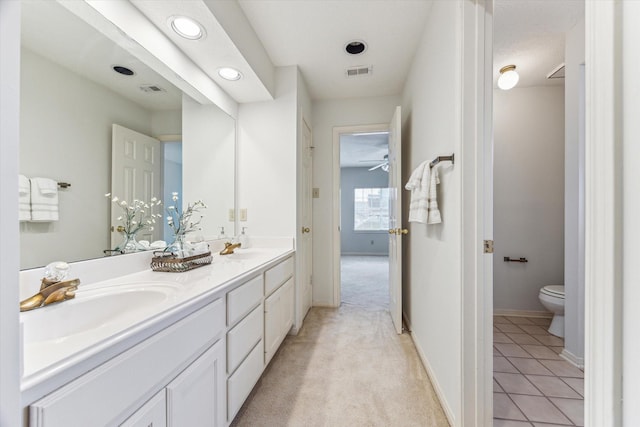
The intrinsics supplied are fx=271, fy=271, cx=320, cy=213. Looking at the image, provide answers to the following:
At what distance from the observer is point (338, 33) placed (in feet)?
6.91

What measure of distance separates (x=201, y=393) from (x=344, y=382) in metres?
1.04

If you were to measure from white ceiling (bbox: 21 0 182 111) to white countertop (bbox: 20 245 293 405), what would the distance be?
89 cm

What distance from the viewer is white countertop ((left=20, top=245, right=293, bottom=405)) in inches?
21.8

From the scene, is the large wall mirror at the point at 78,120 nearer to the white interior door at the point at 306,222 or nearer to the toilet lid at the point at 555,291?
the white interior door at the point at 306,222

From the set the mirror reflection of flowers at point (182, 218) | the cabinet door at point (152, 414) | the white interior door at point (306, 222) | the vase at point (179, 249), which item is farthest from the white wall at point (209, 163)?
the cabinet door at point (152, 414)

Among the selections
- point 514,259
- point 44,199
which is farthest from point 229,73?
point 514,259

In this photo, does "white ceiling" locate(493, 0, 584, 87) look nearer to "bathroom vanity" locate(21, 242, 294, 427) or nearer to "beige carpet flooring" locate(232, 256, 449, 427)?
"bathroom vanity" locate(21, 242, 294, 427)

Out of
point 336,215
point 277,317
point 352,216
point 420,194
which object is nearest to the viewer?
point 420,194

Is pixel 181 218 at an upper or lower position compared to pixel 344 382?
upper

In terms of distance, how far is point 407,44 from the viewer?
225cm

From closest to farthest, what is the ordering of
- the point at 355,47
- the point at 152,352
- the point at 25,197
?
1. the point at 152,352
2. the point at 25,197
3. the point at 355,47

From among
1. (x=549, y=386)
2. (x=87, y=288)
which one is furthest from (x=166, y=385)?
(x=549, y=386)

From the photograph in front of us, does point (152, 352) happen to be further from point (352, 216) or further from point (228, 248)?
point (352, 216)
